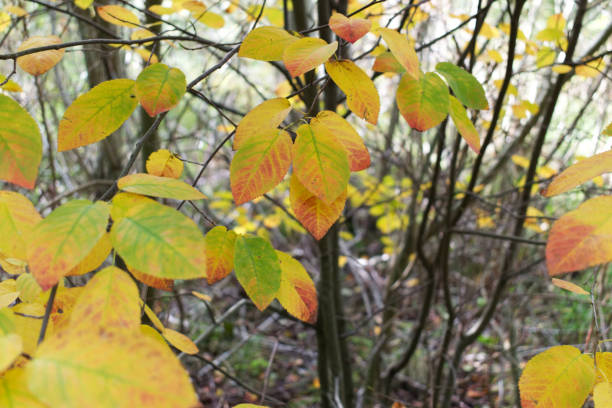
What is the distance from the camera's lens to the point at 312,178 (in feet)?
1.76

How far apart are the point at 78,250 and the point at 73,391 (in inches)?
5.5

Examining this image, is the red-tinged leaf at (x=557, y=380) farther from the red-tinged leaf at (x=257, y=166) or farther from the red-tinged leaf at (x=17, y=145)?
the red-tinged leaf at (x=17, y=145)

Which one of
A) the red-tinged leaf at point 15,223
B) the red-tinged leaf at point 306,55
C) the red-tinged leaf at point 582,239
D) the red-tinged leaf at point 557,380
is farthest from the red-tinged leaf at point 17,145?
the red-tinged leaf at point 557,380

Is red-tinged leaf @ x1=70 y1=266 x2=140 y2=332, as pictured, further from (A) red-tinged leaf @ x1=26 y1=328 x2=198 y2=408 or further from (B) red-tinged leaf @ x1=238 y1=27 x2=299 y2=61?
(B) red-tinged leaf @ x1=238 y1=27 x2=299 y2=61

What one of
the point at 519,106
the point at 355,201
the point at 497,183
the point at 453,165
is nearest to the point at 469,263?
the point at 497,183

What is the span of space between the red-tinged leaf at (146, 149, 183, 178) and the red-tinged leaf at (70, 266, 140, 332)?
0.27m

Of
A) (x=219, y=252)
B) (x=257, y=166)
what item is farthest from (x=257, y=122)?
(x=219, y=252)

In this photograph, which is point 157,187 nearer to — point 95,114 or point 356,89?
point 95,114

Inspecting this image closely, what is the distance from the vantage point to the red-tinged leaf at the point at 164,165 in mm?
694

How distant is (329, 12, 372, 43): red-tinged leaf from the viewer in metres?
0.53

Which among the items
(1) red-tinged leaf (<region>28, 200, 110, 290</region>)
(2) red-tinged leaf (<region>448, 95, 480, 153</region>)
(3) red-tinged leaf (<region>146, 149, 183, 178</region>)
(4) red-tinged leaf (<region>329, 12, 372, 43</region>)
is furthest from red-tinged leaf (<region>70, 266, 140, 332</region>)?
(2) red-tinged leaf (<region>448, 95, 480, 153</region>)

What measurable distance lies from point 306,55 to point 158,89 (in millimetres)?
197

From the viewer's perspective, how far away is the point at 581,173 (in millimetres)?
474

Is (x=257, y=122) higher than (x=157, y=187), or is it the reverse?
(x=257, y=122)
